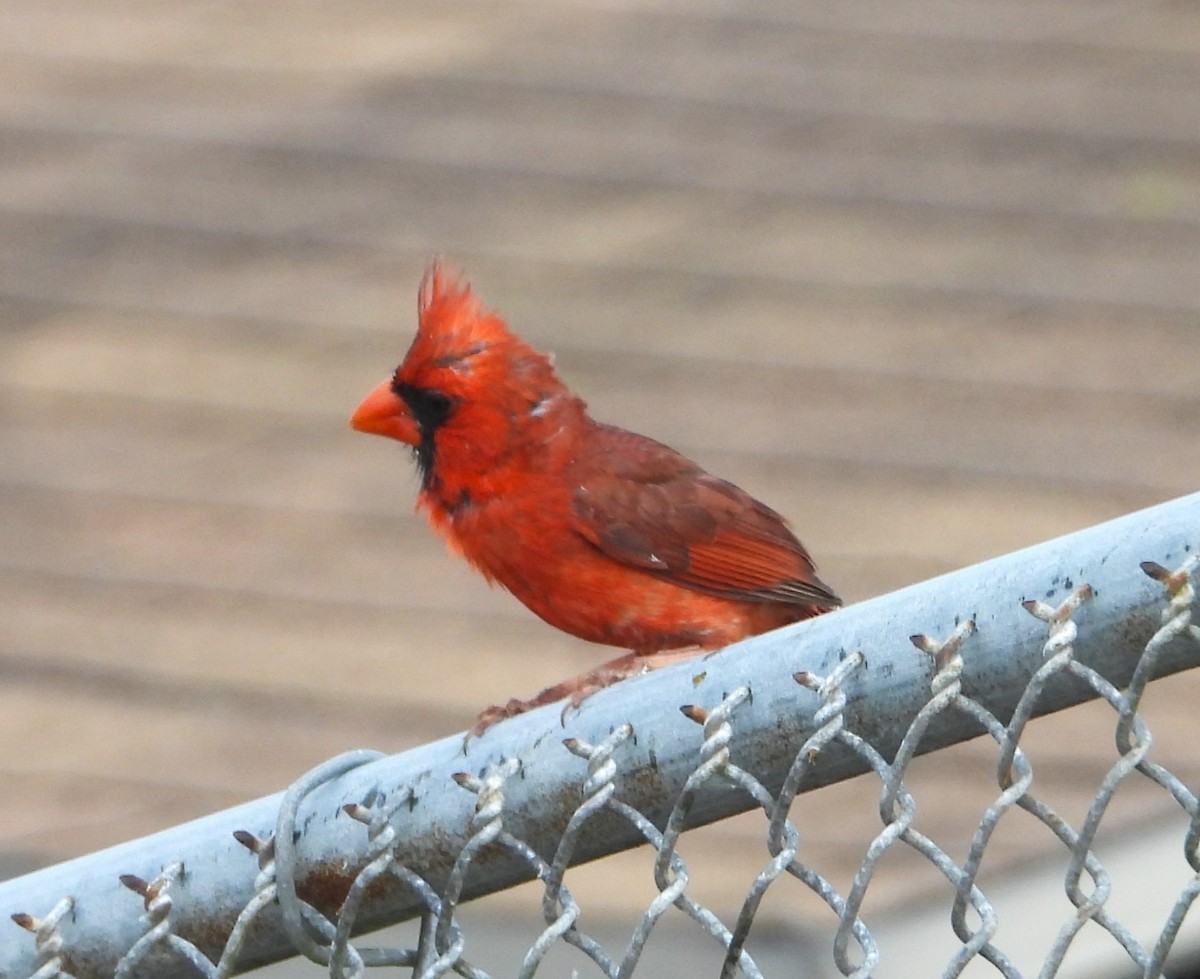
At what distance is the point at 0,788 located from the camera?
4.68 m

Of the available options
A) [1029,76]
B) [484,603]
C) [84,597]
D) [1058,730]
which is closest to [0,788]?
[84,597]

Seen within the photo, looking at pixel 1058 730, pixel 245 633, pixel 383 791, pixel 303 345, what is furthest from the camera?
→ pixel 303 345

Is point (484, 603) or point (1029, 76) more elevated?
point (1029, 76)

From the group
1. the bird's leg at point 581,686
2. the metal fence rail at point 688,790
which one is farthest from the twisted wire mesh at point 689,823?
the bird's leg at point 581,686

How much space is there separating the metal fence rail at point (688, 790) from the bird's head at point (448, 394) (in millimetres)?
1132

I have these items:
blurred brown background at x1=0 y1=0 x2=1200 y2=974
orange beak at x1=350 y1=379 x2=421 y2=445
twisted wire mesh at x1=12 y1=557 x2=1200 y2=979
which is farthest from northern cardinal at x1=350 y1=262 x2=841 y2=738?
blurred brown background at x1=0 y1=0 x2=1200 y2=974

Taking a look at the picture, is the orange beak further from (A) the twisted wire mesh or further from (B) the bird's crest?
(A) the twisted wire mesh

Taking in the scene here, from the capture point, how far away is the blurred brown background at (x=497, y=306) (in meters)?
4.81

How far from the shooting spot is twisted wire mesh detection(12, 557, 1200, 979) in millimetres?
1571

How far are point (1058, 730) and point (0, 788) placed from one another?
8.04ft

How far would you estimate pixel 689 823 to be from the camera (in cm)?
183

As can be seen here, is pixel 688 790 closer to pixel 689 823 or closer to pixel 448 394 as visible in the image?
pixel 689 823

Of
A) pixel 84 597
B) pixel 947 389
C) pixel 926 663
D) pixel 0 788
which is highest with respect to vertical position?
pixel 926 663

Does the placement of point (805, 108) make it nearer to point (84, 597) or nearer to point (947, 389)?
point (947, 389)
